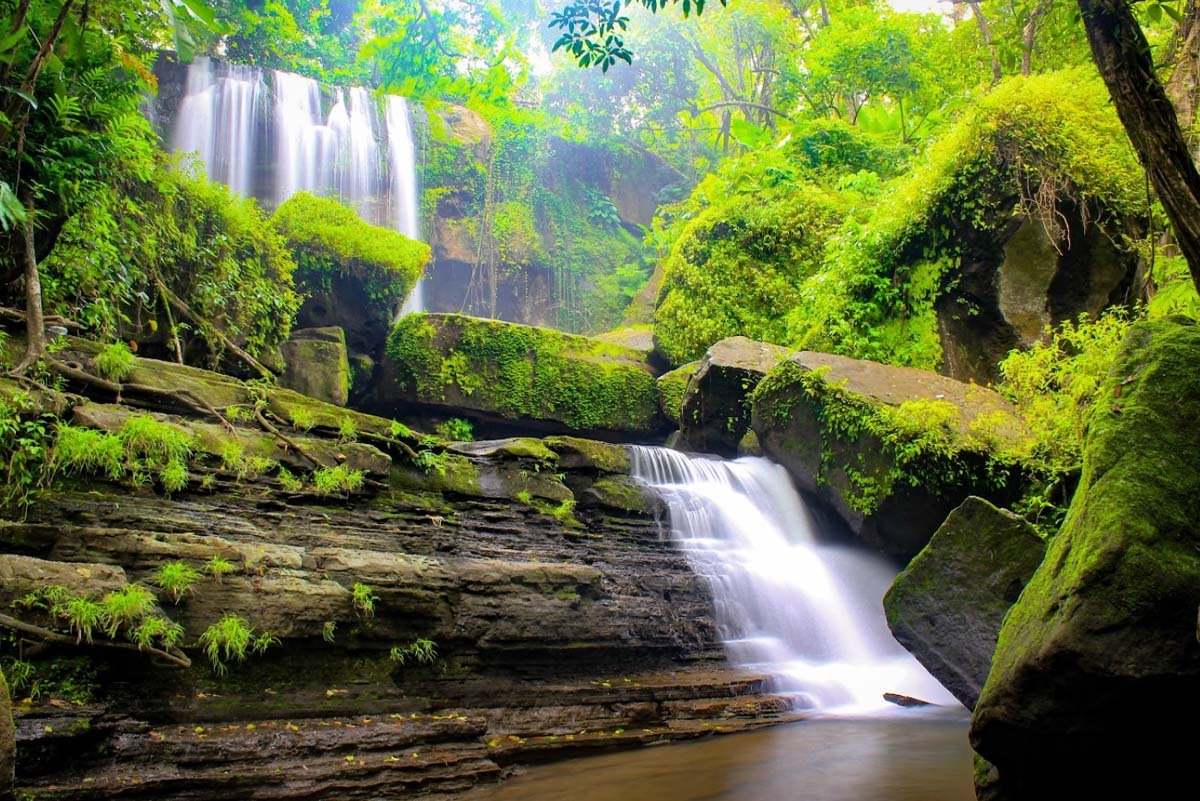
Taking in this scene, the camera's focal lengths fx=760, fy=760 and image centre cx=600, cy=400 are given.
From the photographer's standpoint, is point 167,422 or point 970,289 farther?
point 970,289

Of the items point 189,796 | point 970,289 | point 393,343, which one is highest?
point 970,289

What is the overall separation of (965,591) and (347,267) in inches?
397

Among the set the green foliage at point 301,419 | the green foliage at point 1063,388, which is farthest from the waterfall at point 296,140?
the green foliage at point 1063,388

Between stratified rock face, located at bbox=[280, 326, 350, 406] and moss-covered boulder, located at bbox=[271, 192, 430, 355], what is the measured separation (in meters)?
0.66

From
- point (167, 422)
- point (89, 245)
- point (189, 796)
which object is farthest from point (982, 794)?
point (89, 245)

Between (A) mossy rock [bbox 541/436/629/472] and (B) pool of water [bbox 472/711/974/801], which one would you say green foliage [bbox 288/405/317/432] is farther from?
(B) pool of water [bbox 472/711/974/801]

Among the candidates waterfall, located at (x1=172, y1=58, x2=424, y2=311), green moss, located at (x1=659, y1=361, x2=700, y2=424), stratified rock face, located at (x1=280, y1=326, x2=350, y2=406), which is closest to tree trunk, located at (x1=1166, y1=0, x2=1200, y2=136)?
green moss, located at (x1=659, y1=361, x2=700, y2=424)

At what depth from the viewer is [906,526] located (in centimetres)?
869

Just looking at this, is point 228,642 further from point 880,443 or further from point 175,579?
point 880,443

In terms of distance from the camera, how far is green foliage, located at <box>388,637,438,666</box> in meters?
5.61

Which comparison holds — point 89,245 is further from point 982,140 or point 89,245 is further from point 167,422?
point 982,140

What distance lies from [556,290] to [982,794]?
19326mm

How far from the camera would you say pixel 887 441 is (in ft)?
27.6

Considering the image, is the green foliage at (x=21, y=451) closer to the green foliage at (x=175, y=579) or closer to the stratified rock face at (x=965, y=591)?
the green foliage at (x=175, y=579)
